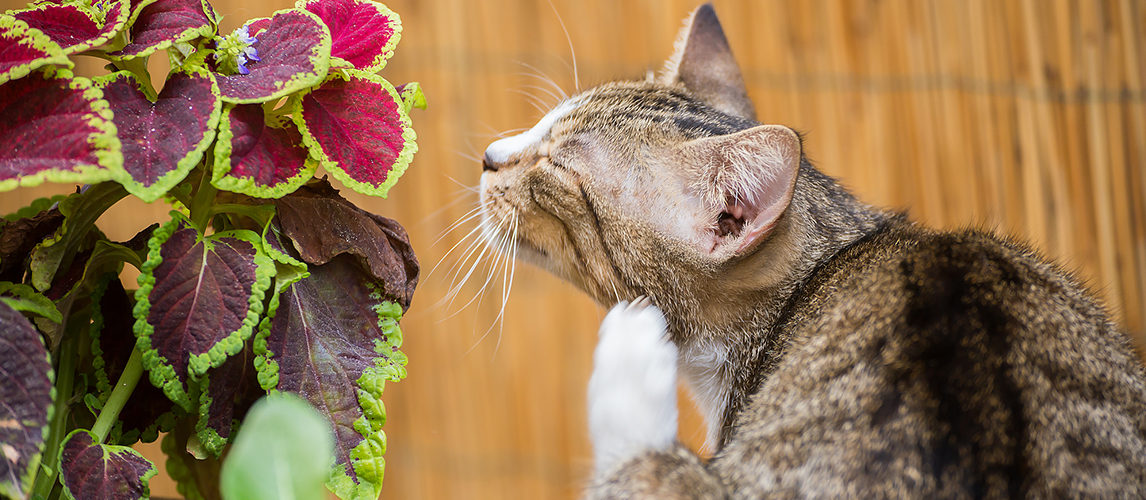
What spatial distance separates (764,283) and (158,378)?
2.39ft

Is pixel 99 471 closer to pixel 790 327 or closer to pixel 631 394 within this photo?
pixel 631 394

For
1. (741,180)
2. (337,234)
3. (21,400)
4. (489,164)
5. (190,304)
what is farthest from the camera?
(489,164)

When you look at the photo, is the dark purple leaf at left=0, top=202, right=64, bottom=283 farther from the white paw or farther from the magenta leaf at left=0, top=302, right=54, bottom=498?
the white paw

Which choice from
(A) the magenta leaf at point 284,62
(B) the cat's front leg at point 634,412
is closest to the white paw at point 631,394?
(B) the cat's front leg at point 634,412

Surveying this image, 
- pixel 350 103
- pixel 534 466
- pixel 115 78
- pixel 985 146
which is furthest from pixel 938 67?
pixel 115 78

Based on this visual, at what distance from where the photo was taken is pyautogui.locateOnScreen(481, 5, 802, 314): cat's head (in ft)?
3.14

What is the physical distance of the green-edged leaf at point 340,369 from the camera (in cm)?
68

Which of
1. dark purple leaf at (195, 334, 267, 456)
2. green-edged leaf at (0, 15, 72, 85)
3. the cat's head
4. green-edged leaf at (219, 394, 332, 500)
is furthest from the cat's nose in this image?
green-edged leaf at (219, 394, 332, 500)

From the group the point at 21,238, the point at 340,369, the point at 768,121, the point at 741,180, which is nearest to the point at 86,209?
the point at 21,238

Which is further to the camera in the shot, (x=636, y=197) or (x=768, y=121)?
(x=768, y=121)

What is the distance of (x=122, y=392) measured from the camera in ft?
2.26

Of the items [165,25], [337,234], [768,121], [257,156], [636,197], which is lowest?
[768,121]

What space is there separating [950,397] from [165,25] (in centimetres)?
78

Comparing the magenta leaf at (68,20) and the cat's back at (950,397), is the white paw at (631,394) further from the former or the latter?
the magenta leaf at (68,20)
